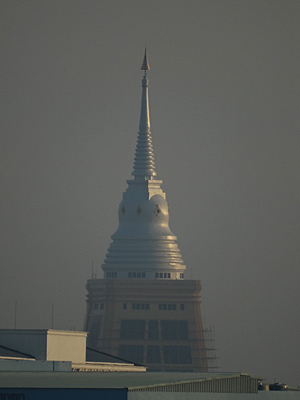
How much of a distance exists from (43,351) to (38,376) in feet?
153

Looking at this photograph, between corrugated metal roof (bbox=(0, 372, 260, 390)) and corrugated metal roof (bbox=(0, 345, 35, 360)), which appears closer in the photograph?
corrugated metal roof (bbox=(0, 372, 260, 390))

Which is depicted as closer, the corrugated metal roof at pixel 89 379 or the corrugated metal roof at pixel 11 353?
the corrugated metal roof at pixel 89 379

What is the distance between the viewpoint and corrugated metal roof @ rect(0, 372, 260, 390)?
10275cm

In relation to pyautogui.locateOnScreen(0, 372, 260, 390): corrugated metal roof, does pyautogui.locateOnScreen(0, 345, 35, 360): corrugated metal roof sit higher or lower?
higher

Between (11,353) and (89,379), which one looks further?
(11,353)

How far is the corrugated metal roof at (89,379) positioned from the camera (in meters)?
103

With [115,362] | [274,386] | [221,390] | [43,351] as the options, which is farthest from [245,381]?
[115,362]

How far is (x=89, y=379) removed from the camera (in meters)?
107

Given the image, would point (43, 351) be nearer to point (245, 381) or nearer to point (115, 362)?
point (115, 362)

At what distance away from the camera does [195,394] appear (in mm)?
106188

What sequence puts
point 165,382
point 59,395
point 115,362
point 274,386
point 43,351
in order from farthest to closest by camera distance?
1. point 115,362
2. point 43,351
3. point 274,386
4. point 165,382
5. point 59,395

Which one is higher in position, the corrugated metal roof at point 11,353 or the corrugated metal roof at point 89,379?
the corrugated metal roof at point 11,353

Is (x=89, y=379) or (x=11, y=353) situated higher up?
(x=11, y=353)

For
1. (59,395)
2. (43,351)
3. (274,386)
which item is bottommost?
(59,395)
